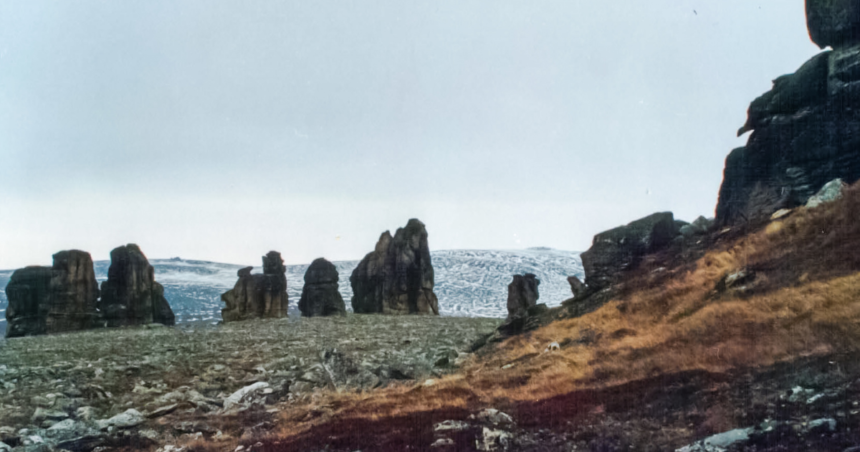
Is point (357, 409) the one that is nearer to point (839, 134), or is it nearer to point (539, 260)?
point (839, 134)

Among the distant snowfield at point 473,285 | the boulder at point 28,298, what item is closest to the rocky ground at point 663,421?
the boulder at point 28,298

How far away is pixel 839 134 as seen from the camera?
21.7 meters

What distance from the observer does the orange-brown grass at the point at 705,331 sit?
1027 cm

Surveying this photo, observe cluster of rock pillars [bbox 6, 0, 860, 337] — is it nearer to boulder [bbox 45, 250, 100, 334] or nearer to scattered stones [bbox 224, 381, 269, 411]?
boulder [bbox 45, 250, 100, 334]

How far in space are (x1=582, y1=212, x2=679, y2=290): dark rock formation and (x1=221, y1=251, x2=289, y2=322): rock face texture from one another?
141ft

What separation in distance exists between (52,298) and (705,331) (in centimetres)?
5611

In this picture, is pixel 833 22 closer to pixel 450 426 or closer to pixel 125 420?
pixel 450 426

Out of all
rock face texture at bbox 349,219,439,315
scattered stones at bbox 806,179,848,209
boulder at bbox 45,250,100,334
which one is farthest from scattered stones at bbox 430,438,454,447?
rock face texture at bbox 349,219,439,315

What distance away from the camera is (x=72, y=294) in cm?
5044

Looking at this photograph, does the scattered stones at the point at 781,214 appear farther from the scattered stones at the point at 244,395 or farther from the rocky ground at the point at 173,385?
the scattered stones at the point at 244,395

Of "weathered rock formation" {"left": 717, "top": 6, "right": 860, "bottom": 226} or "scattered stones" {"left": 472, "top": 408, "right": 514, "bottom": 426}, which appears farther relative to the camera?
"weathered rock formation" {"left": 717, "top": 6, "right": 860, "bottom": 226}

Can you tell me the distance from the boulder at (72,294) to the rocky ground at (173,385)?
2588cm

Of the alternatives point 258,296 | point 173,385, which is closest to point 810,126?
point 173,385

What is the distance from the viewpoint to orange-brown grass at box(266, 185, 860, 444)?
1027 cm
